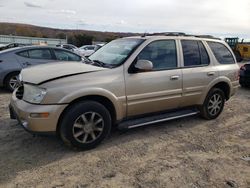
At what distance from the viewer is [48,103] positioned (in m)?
3.75

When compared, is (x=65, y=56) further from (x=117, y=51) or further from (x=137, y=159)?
(x=137, y=159)

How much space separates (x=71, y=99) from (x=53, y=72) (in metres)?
0.55

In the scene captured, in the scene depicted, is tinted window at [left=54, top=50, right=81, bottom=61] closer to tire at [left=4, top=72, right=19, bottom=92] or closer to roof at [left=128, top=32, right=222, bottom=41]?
tire at [left=4, top=72, right=19, bottom=92]

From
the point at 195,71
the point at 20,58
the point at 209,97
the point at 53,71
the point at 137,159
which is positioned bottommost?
the point at 137,159

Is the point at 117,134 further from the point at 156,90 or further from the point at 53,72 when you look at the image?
the point at 53,72

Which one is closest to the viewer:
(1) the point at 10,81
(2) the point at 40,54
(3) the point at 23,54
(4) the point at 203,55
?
(4) the point at 203,55

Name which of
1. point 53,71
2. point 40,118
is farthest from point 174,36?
point 40,118

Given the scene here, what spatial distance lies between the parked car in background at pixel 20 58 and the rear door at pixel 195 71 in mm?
3897

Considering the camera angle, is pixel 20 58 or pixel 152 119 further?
pixel 20 58

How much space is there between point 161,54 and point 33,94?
226 centimetres

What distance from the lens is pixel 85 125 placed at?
407 centimetres

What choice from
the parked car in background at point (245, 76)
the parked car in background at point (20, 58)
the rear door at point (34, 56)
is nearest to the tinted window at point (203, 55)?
the parked car in background at point (20, 58)

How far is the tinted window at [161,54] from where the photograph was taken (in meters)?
4.68

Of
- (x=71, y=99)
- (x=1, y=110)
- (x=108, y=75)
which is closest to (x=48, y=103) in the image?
(x=71, y=99)
